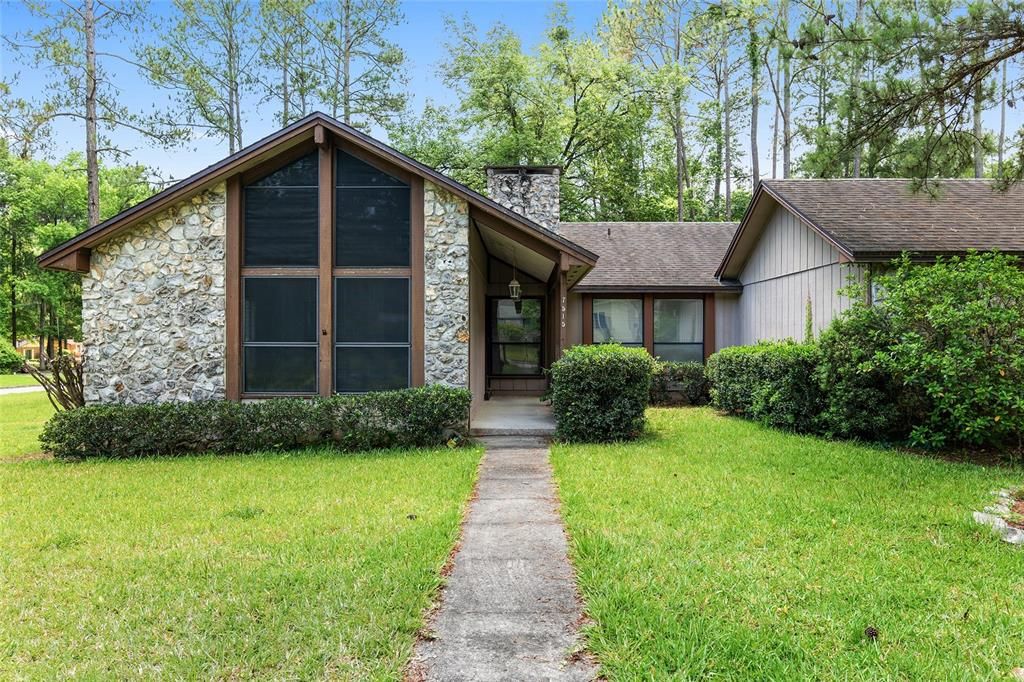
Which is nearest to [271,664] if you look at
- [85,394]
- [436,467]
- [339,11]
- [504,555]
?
[504,555]

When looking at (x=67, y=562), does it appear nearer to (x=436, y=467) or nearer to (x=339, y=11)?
(x=436, y=467)

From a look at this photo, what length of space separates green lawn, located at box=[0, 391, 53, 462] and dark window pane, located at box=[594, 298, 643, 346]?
35.3 feet

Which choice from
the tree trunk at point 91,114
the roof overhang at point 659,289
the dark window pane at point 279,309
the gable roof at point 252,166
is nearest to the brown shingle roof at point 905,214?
the roof overhang at point 659,289

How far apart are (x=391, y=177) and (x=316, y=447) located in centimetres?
406

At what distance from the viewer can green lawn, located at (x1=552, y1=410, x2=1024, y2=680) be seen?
276 cm

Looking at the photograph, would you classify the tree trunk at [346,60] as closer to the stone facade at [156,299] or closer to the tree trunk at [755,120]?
the stone facade at [156,299]

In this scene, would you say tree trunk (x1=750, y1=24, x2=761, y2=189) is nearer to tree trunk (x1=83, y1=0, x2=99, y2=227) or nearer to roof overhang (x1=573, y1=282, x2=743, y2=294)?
roof overhang (x1=573, y1=282, x2=743, y2=294)

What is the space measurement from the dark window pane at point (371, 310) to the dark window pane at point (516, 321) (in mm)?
6158

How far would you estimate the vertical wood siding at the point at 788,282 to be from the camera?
31.9ft

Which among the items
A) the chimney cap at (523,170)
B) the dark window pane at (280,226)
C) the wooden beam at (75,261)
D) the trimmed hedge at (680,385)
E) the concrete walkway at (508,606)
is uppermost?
the chimney cap at (523,170)

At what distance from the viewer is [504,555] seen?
412 centimetres

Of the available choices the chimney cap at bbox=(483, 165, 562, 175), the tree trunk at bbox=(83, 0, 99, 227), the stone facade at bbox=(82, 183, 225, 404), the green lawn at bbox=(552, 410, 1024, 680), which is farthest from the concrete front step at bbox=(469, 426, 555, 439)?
the tree trunk at bbox=(83, 0, 99, 227)

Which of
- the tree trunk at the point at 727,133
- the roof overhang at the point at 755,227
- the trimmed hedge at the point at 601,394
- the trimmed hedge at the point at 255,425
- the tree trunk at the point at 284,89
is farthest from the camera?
the tree trunk at the point at 727,133

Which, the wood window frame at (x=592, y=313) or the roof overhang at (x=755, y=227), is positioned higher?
the roof overhang at (x=755, y=227)
